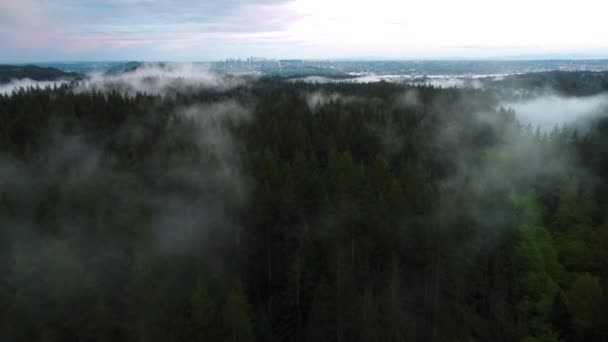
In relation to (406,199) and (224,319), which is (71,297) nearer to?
(224,319)

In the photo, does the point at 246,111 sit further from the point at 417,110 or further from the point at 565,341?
the point at 565,341

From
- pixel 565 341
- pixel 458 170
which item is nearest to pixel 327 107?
pixel 458 170

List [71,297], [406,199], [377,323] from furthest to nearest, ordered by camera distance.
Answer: [406,199] < [377,323] < [71,297]

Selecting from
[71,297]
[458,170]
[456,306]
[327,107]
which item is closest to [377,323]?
[456,306]

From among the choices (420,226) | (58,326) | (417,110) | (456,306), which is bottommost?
(456,306)

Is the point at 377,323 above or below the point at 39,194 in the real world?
below

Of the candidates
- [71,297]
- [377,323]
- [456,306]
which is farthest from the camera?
[456,306]

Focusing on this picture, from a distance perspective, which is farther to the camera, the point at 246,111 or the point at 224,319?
the point at 246,111
